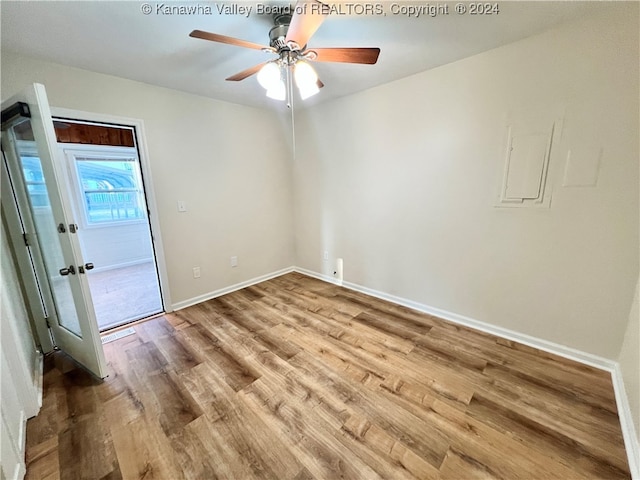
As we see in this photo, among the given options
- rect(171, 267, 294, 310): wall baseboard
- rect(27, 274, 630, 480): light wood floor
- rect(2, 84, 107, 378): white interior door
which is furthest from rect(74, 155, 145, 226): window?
rect(27, 274, 630, 480): light wood floor

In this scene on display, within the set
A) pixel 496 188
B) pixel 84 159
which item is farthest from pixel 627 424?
pixel 84 159

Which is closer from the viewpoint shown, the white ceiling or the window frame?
the white ceiling

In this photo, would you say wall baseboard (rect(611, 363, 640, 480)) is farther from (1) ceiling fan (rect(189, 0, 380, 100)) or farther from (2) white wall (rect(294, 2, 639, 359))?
(1) ceiling fan (rect(189, 0, 380, 100))

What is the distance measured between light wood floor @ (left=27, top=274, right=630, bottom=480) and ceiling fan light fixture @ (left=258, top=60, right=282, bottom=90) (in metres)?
2.03

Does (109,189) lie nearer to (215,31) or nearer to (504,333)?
(215,31)

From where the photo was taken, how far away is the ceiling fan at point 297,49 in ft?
4.06

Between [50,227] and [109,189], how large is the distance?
3441 millimetres

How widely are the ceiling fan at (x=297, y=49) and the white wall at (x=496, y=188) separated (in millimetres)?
1153

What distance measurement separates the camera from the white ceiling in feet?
4.85

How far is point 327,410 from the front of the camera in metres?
1.59

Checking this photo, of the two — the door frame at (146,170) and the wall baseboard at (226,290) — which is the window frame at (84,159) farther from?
the wall baseboard at (226,290)

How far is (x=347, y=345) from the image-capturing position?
87.3 inches

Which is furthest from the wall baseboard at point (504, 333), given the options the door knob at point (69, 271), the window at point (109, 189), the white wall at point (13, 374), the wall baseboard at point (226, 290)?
the window at point (109, 189)

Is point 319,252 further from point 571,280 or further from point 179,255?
point 571,280
